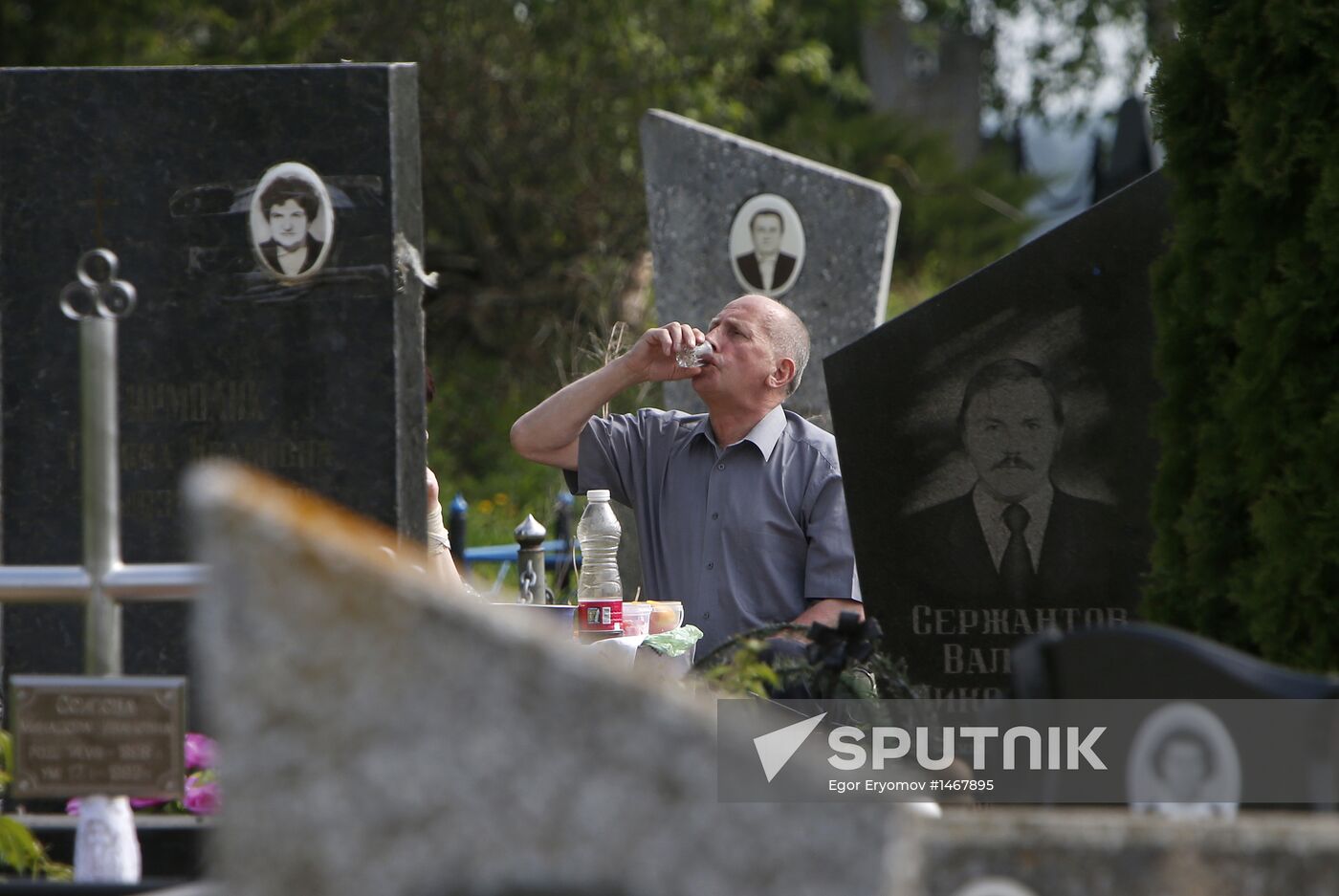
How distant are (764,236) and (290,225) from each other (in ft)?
12.7

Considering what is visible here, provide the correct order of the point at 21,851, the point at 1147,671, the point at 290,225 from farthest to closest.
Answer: the point at 290,225 → the point at 21,851 → the point at 1147,671

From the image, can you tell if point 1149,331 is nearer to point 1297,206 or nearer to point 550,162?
point 1297,206

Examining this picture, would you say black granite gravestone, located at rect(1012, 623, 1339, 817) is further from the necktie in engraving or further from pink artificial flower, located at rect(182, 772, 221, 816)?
the necktie in engraving

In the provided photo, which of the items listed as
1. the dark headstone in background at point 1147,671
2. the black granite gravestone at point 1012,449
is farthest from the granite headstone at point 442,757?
the black granite gravestone at point 1012,449

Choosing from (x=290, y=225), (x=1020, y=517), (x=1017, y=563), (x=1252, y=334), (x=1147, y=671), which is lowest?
(x=1147, y=671)

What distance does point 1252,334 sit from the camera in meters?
2.75

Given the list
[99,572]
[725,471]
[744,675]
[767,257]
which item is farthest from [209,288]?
[767,257]

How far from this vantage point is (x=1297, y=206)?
279 centimetres

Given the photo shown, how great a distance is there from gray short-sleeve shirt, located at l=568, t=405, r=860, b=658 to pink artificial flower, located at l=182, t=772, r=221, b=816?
178cm

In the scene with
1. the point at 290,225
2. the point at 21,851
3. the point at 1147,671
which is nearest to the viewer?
the point at 1147,671

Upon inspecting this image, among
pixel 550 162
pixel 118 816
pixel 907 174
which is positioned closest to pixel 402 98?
pixel 118 816

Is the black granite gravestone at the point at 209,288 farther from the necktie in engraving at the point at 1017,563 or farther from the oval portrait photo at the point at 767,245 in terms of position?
the oval portrait photo at the point at 767,245

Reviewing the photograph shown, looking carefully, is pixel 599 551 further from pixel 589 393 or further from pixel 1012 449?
pixel 1012 449

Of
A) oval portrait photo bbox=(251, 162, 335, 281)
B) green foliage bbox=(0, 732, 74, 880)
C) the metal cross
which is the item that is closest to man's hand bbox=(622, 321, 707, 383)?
oval portrait photo bbox=(251, 162, 335, 281)
